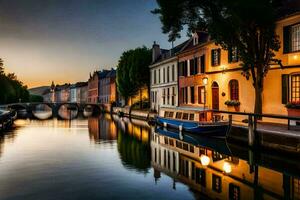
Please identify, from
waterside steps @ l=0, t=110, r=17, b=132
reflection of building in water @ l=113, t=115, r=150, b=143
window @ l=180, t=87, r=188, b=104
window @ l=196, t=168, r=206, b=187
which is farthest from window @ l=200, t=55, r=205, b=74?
waterside steps @ l=0, t=110, r=17, b=132

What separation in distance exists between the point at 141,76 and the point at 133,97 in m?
5.17

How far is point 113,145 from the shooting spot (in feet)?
81.8

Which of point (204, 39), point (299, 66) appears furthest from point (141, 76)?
point (299, 66)

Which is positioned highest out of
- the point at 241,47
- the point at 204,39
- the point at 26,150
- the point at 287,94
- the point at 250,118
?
the point at 204,39

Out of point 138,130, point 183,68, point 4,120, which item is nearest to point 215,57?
point 183,68

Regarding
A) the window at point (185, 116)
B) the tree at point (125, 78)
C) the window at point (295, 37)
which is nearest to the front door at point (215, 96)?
the window at point (185, 116)

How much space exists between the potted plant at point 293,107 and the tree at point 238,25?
2.00 metres

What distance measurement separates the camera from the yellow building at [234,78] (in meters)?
22.2

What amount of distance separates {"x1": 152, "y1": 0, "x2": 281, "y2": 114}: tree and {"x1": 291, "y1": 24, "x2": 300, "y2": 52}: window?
1150mm

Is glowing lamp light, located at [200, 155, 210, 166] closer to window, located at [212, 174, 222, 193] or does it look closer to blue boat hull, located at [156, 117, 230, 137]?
window, located at [212, 174, 222, 193]

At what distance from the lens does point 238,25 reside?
69.3 feet

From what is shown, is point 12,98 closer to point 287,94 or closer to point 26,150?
point 26,150

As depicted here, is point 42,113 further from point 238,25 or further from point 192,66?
point 238,25

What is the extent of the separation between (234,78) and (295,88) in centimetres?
681
